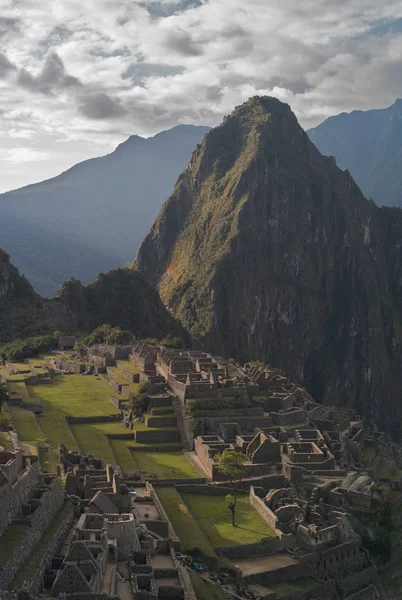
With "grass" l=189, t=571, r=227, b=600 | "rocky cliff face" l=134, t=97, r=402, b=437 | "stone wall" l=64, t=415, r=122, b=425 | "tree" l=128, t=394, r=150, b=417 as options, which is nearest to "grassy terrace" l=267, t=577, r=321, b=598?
"grass" l=189, t=571, r=227, b=600

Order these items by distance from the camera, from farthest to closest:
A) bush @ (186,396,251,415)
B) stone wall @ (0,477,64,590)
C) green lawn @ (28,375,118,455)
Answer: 1. bush @ (186,396,251,415)
2. green lawn @ (28,375,118,455)
3. stone wall @ (0,477,64,590)

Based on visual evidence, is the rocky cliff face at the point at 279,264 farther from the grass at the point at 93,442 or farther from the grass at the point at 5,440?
the grass at the point at 5,440

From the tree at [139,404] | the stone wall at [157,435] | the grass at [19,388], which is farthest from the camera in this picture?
the grass at [19,388]

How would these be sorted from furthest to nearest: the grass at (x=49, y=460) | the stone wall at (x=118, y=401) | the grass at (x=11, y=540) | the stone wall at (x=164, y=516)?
the stone wall at (x=118, y=401)
the grass at (x=49, y=460)
the stone wall at (x=164, y=516)
the grass at (x=11, y=540)

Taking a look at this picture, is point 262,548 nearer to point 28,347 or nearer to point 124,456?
point 124,456

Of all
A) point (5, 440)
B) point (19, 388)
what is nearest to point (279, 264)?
point (19, 388)

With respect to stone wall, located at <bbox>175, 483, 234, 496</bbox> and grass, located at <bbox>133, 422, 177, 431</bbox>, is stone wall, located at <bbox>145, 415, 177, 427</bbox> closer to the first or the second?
grass, located at <bbox>133, 422, 177, 431</bbox>

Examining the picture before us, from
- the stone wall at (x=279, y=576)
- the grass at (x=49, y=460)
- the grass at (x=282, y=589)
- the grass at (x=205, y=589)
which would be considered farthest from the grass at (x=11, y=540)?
the grass at (x=282, y=589)
